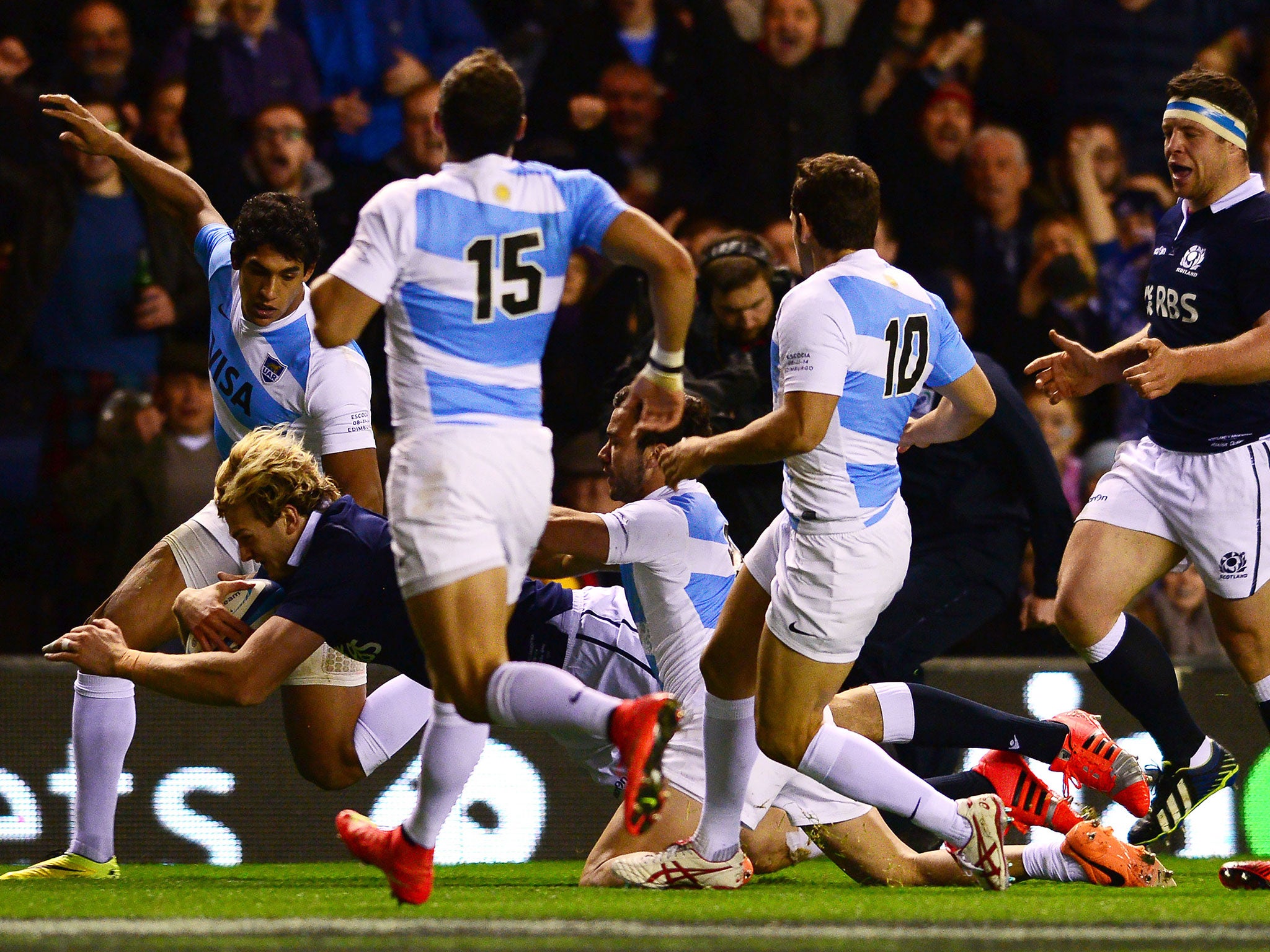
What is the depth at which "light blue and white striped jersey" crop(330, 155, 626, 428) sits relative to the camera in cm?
377

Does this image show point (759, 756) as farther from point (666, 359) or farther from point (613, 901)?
point (666, 359)

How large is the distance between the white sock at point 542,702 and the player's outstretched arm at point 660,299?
65cm

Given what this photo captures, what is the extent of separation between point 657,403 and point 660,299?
0.24m

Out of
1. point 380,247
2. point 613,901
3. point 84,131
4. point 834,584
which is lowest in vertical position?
point 613,901

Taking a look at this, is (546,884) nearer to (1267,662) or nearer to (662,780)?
(662,780)

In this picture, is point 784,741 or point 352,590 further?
point 352,590

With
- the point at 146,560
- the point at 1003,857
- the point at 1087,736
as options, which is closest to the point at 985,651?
the point at 1087,736

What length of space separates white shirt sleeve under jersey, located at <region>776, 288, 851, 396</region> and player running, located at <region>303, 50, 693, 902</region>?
0.39m

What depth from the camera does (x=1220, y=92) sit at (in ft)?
16.3

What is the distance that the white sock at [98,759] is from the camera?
17.2 feet

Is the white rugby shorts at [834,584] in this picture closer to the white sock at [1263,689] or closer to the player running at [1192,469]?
the player running at [1192,469]

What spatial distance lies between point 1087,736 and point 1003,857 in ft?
2.31

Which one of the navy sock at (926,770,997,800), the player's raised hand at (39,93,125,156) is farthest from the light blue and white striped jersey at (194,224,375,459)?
the navy sock at (926,770,997,800)

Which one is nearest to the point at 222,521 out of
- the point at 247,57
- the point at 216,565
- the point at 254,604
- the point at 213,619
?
the point at 216,565
